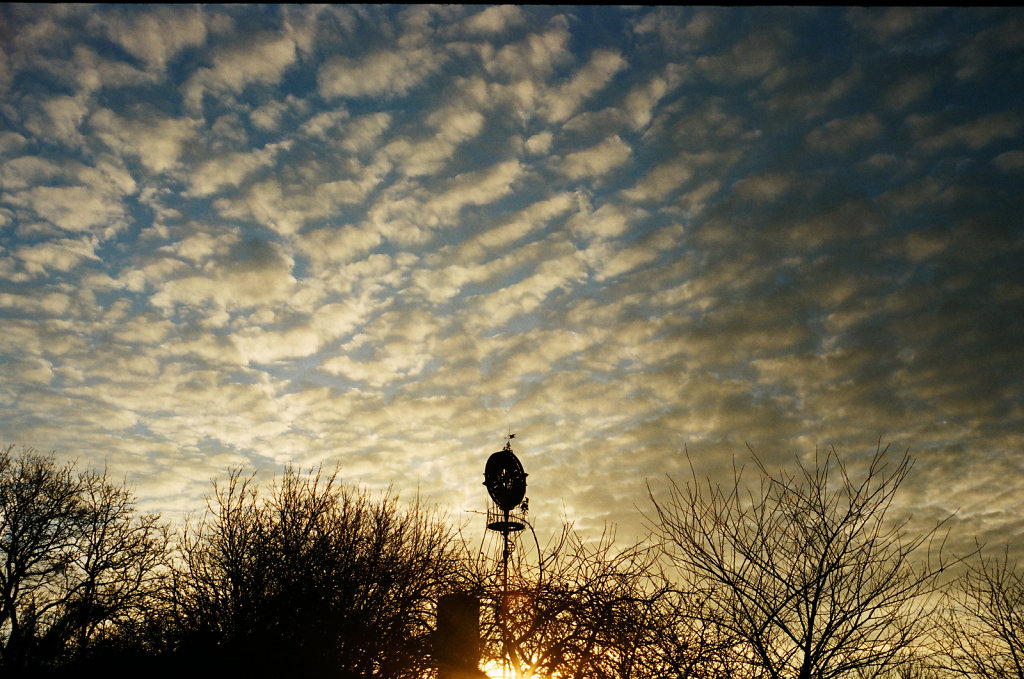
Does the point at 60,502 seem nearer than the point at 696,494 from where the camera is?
No

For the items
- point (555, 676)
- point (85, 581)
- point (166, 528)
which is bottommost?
point (555, 676)

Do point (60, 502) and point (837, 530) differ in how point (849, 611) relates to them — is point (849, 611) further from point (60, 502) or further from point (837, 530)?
point (60, 502)

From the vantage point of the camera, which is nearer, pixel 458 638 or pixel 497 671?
pixel 497 671

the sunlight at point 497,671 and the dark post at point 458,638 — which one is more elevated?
the dark post at point 458,638

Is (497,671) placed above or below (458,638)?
below

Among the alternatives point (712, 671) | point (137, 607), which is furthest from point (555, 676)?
point (137, 607)

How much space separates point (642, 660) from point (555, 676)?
1104 mm

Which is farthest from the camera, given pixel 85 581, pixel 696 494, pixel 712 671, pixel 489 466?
pixel 85 581

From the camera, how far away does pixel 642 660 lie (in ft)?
23.5

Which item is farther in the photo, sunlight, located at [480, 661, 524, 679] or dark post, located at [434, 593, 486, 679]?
dark post, located at [434, 593, 486, 679]

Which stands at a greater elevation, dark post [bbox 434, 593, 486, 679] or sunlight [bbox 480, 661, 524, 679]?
dark post [bbox 434, 593, 486, 679]

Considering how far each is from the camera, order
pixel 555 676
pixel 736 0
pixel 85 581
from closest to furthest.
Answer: pixel 736 0, pixel 555 676, pixel 85 581

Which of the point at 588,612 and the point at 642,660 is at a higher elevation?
the point at 588,612

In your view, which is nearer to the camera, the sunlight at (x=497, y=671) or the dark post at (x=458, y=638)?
the sunlight at (x=497, y=671)
